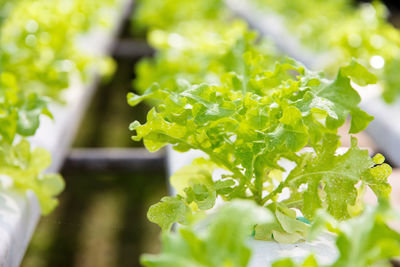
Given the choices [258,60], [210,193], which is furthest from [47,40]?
[210,193]

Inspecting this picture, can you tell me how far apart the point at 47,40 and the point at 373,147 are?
122 centimetres

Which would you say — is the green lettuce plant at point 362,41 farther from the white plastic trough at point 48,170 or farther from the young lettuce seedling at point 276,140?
the white plastic trough at point 48,170

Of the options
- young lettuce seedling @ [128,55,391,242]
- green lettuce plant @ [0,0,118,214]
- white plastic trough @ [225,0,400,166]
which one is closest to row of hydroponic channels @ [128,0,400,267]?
Result: young lettuce seedling @ [128,55,391,242]

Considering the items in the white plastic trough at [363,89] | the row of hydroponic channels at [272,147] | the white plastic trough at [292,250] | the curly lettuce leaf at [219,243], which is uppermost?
the curly lettuce leaf at [219,243]

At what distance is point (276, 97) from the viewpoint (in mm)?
990

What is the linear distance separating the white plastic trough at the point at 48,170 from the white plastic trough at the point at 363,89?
3.32ft

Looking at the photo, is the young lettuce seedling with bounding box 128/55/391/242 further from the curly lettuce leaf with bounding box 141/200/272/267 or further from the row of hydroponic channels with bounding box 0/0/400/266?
the curly lettuce leaf with bounding box 141/200/272/267

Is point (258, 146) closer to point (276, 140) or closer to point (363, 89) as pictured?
point (276, 140)

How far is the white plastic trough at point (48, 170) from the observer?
3.71 feet

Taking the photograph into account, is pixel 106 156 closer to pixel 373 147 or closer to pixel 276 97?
pixel 373 147

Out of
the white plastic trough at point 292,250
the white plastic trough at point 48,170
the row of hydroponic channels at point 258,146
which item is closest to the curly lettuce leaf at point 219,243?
the row of hydroponic channels at point 258,146

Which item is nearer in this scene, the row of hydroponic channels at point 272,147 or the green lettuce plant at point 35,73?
the row of hydroponic channels at point 272,147

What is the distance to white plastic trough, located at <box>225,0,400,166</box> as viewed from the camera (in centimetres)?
184

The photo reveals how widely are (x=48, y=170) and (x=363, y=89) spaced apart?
124 cm
